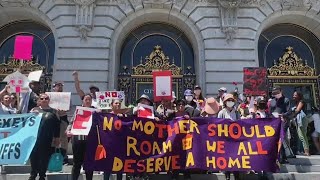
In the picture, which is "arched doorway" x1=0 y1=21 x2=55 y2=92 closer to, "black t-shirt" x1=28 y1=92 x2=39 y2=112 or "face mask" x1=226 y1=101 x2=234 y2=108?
"black t-shirt" x1=28 y1=92 x2=39 y2=112

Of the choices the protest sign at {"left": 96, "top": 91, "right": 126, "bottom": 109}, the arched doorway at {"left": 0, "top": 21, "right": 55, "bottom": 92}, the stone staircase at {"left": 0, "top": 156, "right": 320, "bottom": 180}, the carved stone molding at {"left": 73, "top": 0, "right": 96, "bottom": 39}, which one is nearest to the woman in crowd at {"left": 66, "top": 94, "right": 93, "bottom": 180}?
the stone staircase at {"left": 0, "top": 156, "right": 320, "bottom": 180}

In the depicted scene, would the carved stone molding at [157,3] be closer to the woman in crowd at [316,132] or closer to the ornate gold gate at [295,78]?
the ornate gold gate at [295,78]

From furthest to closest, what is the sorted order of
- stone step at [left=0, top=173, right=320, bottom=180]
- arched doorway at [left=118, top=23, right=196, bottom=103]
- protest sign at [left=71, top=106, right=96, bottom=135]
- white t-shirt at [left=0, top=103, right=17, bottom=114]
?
arched doorway at [left=118, top=23, right=196, bottom=103]
white t-shirt at [left=0, top=103, right=17, bottom=114]
stone step at [left=0, top=173, right=320, bottom=180]
protest sign at [left=71, top=106, right=96, bottom=135]

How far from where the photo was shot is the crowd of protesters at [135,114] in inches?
304

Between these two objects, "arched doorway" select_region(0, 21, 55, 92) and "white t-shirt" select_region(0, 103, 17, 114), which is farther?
"arched doorway" select_region(0, 21, 55, 92)

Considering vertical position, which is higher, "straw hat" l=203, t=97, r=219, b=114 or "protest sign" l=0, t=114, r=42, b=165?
"straw hat" l=203, t=97, r=219, b=114

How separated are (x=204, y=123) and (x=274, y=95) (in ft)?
11.8

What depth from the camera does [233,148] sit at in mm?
8469

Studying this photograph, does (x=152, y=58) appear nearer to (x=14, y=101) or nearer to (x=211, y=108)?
(x=211, y=108)

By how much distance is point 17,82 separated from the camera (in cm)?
959

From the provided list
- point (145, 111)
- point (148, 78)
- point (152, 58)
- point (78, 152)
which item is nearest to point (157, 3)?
point (152, 58)

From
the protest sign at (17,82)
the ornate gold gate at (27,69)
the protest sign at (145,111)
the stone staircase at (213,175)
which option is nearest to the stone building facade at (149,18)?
the ornate gold gate at (27,69)

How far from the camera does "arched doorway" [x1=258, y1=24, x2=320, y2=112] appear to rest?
1783cm

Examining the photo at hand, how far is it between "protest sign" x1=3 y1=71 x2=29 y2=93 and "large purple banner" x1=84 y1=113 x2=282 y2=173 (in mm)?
2944
